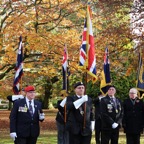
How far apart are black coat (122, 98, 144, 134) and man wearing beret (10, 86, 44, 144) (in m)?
2.67

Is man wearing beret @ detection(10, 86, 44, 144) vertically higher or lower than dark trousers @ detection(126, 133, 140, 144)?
higher

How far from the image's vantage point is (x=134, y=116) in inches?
404

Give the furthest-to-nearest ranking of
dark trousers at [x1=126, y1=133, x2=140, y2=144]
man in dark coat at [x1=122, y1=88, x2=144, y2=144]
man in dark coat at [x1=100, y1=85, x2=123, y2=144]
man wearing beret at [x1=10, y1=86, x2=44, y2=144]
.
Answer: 1. dark trousers at [x1=126, y1=133, x2=140, y2=144]
2. man in dark coat at [x1=122, y1=88, x2=144, y2=144]
3. man in dark coat at [x1=100, y1=85, x2=123, y2=144]
4. man wearing beret at [x1=10, y1=86, x2=44, y2=144]

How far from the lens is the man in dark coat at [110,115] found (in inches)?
385

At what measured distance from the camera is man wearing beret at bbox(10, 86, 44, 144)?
8.58 m

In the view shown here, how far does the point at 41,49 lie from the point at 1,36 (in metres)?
1.99

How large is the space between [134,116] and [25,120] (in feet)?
10.0

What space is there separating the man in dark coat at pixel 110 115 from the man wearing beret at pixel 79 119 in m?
1.29

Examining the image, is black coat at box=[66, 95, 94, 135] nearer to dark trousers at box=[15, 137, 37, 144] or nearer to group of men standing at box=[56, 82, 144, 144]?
group of men standing at box=[56, 82, 144, 144]

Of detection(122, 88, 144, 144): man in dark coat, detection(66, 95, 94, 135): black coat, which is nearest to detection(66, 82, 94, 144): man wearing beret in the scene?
detection(66, 95, 94, 135): black coat

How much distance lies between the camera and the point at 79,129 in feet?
27.8

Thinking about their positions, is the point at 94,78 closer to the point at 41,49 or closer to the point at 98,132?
the point at 98,132

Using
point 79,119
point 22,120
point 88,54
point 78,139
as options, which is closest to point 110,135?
point 78,139

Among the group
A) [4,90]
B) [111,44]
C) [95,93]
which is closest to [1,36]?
[111,44]
